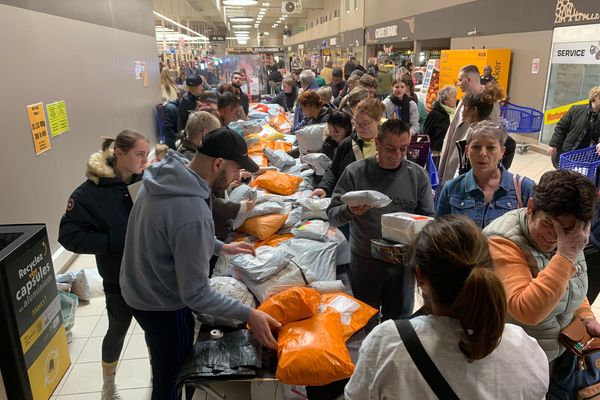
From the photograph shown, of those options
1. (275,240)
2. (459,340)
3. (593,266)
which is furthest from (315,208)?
(459,340)

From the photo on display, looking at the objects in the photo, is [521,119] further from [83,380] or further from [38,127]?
[83,380]

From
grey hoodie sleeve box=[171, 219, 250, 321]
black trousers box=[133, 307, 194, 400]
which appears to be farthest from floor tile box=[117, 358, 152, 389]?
grey hoodie sleeve box=[171, 219, 250, 321]

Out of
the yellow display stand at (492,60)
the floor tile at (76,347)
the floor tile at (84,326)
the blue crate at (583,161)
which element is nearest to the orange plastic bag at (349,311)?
the floor tile at (76,347)

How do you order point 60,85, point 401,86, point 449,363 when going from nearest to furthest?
point 449,363 < point 60,85 < point 401,86

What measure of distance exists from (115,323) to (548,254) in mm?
2191

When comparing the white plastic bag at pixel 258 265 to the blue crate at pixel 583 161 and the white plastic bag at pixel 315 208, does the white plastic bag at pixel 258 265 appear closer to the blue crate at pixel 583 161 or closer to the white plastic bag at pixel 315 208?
the white plastic bag at pixel 315 208

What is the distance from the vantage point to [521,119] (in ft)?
27.6

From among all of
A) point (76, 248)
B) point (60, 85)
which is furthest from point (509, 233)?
point (60, 85)

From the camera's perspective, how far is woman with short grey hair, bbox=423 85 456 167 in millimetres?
5016

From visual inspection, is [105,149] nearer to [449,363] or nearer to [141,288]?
[141,288]

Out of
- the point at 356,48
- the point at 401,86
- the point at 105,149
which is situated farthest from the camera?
the point at 356,48

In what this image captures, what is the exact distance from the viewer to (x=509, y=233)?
1.58 meters

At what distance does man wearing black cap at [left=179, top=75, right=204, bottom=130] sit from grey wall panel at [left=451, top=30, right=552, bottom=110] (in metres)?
7.26

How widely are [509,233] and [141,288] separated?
1513 millimetres
